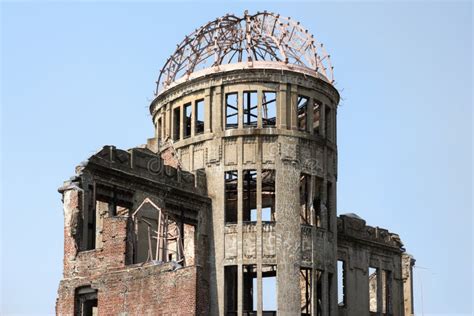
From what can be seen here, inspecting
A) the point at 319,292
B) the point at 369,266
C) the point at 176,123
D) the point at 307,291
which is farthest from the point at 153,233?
the point at 369,266

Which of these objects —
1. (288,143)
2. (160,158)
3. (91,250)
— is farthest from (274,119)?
(91,250)

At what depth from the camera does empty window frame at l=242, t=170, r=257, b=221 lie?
4091 cm

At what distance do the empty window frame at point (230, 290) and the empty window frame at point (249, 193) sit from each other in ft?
7.89

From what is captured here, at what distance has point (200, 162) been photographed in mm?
40281

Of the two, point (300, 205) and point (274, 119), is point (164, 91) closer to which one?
point (274, 119)

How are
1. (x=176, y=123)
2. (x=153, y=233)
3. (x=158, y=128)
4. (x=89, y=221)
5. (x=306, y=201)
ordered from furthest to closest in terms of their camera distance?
(x=158, y=128)
(x=176, y=123)
(x=306, y=201)
(x=153, y=233)
(x=89, y=221)

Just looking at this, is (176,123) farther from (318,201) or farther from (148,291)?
(148,291)

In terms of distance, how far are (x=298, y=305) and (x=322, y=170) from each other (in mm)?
5641

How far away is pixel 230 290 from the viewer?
40.4 meters

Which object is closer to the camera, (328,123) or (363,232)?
(328,123)

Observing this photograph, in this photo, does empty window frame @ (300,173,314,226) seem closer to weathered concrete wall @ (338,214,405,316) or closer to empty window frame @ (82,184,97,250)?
weathered concrete wall @ (338,214,405,316)

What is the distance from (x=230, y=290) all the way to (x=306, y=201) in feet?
15.2

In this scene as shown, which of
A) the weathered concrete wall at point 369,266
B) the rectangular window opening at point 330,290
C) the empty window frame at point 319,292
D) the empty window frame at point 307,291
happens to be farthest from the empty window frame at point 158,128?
the rectangular window opening at point 330,290

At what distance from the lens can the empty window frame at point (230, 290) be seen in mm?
39062
